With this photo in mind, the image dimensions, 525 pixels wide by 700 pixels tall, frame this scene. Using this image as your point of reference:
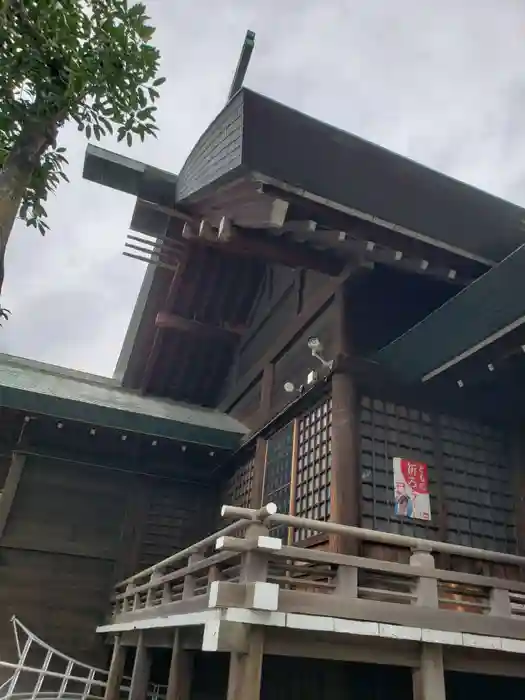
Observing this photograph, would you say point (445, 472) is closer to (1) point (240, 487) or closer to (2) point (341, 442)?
(2) point (341, 442)

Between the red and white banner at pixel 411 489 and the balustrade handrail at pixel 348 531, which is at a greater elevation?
the red and white banner at pixel 411 489

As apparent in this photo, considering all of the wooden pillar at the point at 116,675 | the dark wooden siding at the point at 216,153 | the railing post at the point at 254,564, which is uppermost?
the dark wooden siding at the point at 216,153

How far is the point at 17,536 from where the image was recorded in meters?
9.54

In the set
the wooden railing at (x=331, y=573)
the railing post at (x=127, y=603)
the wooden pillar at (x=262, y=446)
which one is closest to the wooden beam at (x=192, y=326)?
the wooden pillar at (x=262, y=446)

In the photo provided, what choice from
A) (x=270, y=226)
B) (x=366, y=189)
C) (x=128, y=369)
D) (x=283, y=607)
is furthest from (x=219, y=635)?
(x=128, y=369)

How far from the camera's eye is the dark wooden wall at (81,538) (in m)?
9.22

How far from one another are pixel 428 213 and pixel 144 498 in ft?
24.3

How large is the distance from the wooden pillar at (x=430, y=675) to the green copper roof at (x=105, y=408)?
5.78 metres

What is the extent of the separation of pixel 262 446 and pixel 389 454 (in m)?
2.73

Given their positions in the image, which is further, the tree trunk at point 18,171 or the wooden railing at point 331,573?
the wooden railing at point 331,573

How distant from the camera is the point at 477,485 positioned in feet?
22.7

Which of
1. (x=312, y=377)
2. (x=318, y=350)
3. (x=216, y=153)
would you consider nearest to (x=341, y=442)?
(x=312, y=377)

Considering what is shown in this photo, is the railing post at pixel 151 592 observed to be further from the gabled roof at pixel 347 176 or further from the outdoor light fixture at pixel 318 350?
the gabled roof at pixel 347 176

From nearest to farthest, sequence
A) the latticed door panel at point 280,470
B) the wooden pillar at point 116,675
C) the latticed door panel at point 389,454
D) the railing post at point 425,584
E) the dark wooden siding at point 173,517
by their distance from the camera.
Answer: the railing post at point 425,584 < the latticed door panel at point 389,454 < the latticed door panel at point 280,470 < the wooden pillar at point 116,675 < the dark wooden siding at point 173,517
